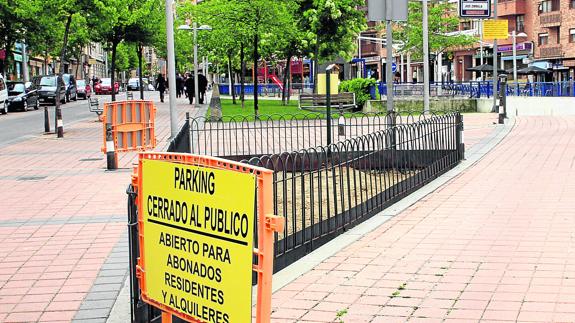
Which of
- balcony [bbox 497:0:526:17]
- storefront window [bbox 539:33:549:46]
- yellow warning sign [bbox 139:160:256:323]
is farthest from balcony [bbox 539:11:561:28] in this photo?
yellow warning sign [bbox 139:160:256:323]

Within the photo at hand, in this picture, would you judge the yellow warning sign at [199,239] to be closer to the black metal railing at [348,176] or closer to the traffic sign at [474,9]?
the black metal railing at [348,176]

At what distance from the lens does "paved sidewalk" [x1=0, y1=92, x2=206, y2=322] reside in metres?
6.46

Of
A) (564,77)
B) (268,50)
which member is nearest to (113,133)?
(268,50)

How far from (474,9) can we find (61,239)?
20.6 m

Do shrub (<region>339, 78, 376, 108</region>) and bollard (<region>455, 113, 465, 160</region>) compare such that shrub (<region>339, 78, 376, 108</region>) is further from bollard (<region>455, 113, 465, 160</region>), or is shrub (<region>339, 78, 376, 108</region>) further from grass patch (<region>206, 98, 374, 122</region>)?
bollard (<region>455, 113, 465, 160</region>)

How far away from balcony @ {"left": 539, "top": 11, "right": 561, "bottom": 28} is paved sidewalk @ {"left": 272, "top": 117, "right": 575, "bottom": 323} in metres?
58.6

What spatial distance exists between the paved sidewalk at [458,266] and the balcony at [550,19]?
5863cm

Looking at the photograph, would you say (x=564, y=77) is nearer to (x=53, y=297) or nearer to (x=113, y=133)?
(x=113, y=133)

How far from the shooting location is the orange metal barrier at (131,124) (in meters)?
Result: 16.1

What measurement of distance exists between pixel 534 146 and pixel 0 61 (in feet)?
139

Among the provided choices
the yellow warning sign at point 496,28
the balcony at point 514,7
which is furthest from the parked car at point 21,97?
the balcony at point 514,7

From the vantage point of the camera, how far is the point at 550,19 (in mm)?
67938

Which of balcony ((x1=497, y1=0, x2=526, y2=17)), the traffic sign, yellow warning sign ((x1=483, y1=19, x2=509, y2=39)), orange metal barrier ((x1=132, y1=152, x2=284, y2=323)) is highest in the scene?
balcony ((x1=497, y1=0, x2=526, y2=17))

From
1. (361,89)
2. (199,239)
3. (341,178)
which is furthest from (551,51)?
(199,239)
